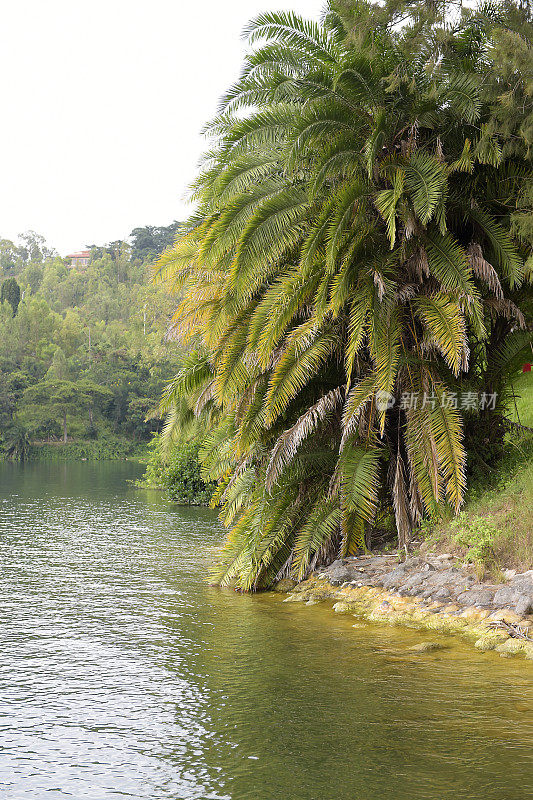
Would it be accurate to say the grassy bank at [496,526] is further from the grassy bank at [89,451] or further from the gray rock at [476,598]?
the grassy bank at [89,451]

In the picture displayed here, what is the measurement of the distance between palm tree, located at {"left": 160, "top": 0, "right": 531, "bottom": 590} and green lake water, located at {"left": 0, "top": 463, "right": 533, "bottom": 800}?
6.09 ft

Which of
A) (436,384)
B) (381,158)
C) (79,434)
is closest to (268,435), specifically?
(436,384)

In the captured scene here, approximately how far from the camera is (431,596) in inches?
376

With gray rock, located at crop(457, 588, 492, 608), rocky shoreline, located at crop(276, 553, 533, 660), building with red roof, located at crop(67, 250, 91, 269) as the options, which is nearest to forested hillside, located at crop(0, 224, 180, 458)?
rocky shoreline, located at crop(276, 553, 533, 660)

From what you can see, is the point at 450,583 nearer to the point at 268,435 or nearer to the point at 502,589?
the point at 502,589

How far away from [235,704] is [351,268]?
5.72 metres

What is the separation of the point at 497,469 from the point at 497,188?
4002 millimetres

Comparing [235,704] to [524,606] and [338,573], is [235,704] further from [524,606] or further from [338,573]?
[338,573]

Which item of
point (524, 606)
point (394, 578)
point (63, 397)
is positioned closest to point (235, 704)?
point (524, 606)

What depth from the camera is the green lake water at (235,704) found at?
5.23m

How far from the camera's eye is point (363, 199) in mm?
10312

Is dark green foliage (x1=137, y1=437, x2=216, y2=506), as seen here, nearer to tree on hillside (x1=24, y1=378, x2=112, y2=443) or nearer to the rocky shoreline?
the rocky shoreline

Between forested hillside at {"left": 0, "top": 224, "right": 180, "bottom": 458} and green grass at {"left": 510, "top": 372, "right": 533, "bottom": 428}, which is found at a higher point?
forested hillside at {"left": 0, "top": 224, "right": 180, "bottom": 458}

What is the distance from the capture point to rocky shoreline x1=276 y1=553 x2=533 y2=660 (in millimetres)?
8312
